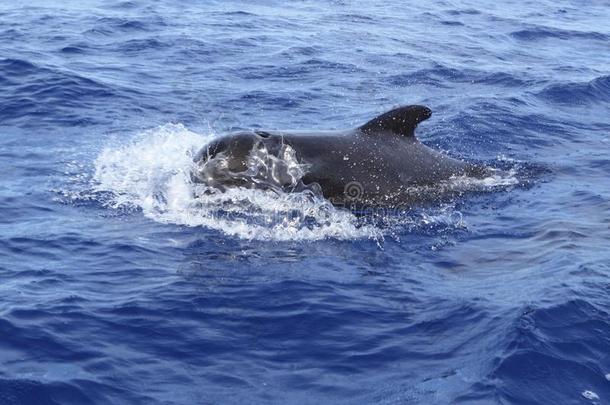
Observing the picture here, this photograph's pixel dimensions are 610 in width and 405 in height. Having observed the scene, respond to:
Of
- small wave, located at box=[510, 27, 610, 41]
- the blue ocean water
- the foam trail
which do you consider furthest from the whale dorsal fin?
small wave, located at box=[510, 27, 610, 41]

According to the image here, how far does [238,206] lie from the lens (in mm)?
13367

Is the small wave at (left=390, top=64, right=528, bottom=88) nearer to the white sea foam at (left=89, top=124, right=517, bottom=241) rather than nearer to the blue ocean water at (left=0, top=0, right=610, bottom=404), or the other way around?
the blue ocean water at (left=0, top=0, right=610, bottom=404)

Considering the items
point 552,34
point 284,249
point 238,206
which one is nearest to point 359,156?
point 238,206

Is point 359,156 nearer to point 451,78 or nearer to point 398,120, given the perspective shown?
point 398,120

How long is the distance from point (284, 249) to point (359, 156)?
246 centimetres

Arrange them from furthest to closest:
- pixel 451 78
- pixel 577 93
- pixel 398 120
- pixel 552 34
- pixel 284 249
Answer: pixel 552 34, pixel 451 78, pixel 577 93, pixel 398 120, pixel 284 249

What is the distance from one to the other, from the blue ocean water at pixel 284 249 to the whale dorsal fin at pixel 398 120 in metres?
1.29

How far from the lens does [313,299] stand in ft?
34.5

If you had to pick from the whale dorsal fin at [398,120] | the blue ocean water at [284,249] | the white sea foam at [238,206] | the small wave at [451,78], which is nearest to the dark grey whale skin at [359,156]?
the whale dorsal fin at [398,120]

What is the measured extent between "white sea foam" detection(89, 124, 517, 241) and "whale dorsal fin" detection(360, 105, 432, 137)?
3.57 feet

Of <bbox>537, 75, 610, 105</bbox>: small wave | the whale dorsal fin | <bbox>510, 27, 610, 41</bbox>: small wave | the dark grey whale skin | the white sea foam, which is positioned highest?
the whale dorsal fin

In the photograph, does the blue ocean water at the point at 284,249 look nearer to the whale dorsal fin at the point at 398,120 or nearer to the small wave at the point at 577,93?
the small wave at the point at 577,93

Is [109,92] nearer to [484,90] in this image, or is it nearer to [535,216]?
[484,90]

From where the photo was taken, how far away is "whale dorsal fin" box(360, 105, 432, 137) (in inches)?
550
